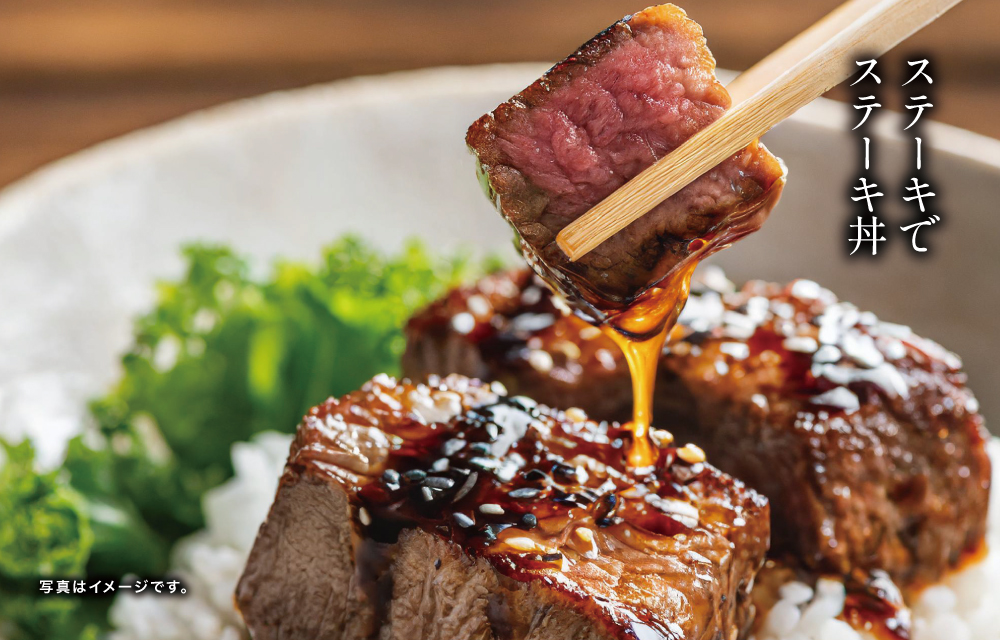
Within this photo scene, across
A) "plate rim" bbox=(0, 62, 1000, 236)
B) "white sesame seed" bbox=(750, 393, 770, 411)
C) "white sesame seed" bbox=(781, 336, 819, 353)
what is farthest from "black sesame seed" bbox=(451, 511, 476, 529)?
"plate rim" bbox=(0, 62, 1000, 236)

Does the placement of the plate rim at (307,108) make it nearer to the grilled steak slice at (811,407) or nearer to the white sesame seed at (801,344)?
the grilled steak slice at (811,407)

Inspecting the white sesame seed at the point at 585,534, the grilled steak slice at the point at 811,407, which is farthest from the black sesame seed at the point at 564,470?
the grilled steak slice at the point at 811,407

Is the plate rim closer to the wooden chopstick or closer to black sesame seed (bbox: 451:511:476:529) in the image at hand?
the wooden chopstick

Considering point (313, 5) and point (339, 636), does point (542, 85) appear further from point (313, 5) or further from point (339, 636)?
point (313, 5)

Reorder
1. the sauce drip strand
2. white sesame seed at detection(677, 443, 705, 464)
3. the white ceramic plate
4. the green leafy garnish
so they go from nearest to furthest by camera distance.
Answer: the sauce drip strand < white sesame seed at detection(677, 443, 705, 464) < the green leafy garnish < the white ceramic plate

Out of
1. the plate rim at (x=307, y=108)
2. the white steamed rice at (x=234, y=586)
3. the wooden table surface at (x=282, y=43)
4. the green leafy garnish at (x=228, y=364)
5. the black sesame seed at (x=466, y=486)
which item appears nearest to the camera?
the black sesame seed at (x=466, y=486)
